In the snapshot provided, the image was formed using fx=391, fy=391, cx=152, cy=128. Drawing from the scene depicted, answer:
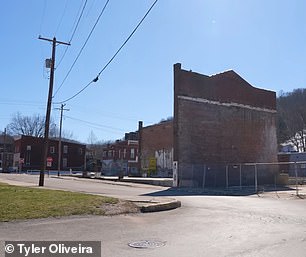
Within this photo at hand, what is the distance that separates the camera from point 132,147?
268ft

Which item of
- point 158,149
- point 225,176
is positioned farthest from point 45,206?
point 158,149

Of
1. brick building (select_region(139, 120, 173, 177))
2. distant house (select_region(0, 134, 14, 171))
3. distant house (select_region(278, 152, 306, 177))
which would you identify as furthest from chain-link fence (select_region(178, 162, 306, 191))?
distant house (select_region(0, 134, 14, 171))

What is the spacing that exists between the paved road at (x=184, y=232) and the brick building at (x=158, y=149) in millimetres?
41125

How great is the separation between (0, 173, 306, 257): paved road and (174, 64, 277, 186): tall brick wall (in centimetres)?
2168

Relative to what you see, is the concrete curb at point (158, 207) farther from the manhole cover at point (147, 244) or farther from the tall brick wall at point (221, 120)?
the tall brick wall at point (221, 120)

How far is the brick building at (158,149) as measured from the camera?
182 ft

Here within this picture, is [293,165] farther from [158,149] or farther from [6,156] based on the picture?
[6,156]

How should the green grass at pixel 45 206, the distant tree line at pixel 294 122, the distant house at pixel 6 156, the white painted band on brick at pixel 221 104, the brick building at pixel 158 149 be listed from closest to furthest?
the green grass at pixel 45 206 → the white painted band on brick at pixel 221 104 → the brick building at pixel 158 149 → the distant tree line at pixel 294 122 → the distant house at pixel 6 156

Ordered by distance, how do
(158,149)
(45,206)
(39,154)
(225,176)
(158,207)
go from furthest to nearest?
1. (39,154)
2. (158,149)
3. (225,176)
4. (158,207)
5. (45,206)

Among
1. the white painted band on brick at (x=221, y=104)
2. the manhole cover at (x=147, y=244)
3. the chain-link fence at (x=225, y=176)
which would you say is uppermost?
the white painted band on brick at (x=221, y=104)

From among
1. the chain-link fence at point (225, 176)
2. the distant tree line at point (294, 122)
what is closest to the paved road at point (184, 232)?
the chain-link fence at point (225, 176)

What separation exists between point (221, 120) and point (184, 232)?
A: 2972cm

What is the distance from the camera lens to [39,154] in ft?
291

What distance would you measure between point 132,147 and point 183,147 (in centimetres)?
4736
